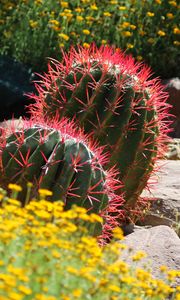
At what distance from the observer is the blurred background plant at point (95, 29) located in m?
9.74

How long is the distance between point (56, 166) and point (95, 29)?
17.8 ft

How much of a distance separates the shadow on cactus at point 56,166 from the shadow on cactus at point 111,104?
68 cm

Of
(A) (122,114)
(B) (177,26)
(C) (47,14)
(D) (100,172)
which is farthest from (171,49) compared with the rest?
(D) (100,172)

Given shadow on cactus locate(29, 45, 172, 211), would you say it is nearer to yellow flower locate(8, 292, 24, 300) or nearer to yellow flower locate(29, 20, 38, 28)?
yellow flower locate(8, 292, 24, 300)

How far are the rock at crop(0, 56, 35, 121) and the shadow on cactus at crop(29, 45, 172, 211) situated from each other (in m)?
3.40

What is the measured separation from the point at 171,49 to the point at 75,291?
7236 mm

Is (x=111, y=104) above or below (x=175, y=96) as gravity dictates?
above

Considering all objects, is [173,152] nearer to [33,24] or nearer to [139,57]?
[139,57]

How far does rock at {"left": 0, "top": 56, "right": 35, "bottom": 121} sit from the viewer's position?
9.12m

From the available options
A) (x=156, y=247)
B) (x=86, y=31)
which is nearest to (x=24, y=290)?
(x=156, y=247)

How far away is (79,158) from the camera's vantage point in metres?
4.68

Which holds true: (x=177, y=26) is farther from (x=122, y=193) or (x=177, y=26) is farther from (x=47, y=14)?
(x=122, y=193)

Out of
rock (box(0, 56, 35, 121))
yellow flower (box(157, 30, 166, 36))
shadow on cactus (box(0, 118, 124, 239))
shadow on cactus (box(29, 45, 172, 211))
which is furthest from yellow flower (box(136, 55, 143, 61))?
shadow on cactus (box(0, 118, 124, 239))

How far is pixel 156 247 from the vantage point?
5199 mm
